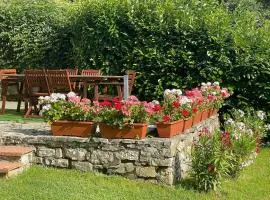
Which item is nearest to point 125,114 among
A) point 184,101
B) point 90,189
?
point 90,189

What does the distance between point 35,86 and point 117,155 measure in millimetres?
3091

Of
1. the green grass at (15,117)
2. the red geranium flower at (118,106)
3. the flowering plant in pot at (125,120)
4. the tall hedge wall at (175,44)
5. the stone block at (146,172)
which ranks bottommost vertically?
the stone block at (146,172)

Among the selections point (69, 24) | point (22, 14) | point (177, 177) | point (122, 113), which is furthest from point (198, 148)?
point (22, 14)

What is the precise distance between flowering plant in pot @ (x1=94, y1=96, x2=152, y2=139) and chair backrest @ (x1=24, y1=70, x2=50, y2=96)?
8.62 feet

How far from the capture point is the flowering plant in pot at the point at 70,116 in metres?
5.97

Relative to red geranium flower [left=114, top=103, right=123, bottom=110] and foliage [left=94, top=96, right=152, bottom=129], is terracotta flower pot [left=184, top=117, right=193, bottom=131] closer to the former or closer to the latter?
foliage [left=94, top=96, right=152, bottom=129]

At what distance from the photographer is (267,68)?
30.6ft

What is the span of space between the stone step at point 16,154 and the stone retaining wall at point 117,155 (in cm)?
12

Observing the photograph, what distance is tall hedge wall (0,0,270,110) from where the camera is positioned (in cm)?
948

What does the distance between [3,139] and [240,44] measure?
16.6 feet

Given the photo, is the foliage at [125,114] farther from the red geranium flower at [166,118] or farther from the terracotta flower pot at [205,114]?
the terracotta flower pot at [205,114]

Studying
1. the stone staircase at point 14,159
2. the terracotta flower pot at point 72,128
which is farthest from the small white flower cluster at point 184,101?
the stone staircase at point 14,159

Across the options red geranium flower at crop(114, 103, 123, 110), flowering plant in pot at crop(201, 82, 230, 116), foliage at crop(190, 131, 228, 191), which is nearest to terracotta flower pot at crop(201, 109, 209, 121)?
flowering plant in pot at crop(201, 82, 230, 116)

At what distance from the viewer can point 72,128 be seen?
6.01m
